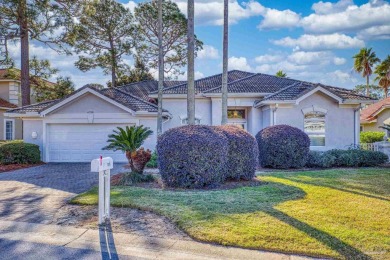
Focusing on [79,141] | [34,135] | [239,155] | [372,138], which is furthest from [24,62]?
[372,138]

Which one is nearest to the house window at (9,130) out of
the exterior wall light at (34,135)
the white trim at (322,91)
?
the exterior wall light at (34,135)

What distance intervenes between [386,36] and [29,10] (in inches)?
1011

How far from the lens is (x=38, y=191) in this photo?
10148mm

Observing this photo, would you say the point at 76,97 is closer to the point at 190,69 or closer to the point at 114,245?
the point at 190,69

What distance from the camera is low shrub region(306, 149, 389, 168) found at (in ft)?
50.8

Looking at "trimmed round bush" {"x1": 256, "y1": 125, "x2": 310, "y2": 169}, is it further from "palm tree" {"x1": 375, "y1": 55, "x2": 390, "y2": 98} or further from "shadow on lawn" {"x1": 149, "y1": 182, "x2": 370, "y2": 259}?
"palm tree" {"x1": 375, "y1": 55, "x2": 390, "y2": 98}

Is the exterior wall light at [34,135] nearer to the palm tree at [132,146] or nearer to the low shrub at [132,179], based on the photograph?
the palm tree at [132,146]

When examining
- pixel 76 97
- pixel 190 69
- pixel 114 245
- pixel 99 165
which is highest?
pixel 190 69

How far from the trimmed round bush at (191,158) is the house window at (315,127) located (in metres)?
11.0

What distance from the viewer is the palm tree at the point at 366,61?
4934 centimetres

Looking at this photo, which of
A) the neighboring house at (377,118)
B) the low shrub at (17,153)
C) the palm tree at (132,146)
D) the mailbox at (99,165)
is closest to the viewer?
the mailbox at (99,165)

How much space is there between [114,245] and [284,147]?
10674mm

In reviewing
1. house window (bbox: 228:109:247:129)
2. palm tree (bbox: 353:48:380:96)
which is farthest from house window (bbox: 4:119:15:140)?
palm tree (bbox: 353:48:380:96)

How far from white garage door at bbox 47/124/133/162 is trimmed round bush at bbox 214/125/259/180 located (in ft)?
31.3
